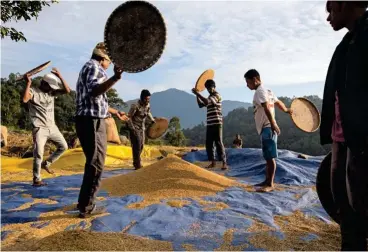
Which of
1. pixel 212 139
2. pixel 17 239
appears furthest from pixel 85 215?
pixel 212 139

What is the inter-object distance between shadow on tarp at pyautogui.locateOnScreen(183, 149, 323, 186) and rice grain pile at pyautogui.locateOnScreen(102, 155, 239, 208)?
1.31 m

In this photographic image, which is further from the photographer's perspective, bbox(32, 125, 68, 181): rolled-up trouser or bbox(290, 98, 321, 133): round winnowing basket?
bbox(290, 98, 321, 133): round winnowing basket

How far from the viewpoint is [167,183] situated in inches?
177

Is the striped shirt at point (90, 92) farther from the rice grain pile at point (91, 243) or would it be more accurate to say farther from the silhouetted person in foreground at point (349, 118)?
the silhouetted person in foreground at point (349, 118)

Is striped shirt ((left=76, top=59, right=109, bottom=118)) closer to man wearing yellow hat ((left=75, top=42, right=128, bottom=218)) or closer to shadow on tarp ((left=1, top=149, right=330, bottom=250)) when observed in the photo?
man wearing yellow hat ((left=75, top=42, right=128, bottom=218))

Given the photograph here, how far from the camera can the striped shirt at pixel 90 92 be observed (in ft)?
10.8

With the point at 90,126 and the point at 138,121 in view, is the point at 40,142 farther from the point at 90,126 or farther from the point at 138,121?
the point at 138,121

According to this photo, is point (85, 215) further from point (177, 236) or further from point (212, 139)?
point (212, 139)

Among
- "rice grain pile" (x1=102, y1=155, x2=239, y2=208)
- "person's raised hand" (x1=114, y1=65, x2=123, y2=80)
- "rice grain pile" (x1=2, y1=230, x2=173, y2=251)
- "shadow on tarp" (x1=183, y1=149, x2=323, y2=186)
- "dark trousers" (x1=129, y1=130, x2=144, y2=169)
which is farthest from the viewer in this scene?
"dark trousers" (x1=129, y1=130, x2=144, y2=169)

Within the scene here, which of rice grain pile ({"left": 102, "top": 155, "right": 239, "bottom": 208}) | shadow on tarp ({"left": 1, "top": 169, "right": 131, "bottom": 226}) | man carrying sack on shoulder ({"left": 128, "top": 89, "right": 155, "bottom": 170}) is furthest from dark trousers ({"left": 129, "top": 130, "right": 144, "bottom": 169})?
rice grain pile ({"left": 102, "top": 155, "right": 239, "bottom": 208})

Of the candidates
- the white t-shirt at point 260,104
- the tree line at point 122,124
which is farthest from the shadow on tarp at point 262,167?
the tree line at point 122,124

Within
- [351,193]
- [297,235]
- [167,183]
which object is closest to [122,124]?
[167,183]

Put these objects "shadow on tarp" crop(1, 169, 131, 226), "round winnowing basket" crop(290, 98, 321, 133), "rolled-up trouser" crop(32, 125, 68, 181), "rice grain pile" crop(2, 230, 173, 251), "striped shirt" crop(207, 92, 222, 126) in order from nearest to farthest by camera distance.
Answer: "rice grain pile" crop(2, 230, 173, 251), "shadow on tarp" crop(1, 169, 131, 226), "rolled-up trouser" crop(32, 125, 68, 181), "round winnowing basket" crop(290, 98, 321, 133), "striped shirt" crop(207, 92, 222, 126)

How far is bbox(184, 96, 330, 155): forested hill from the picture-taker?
3534 cm
